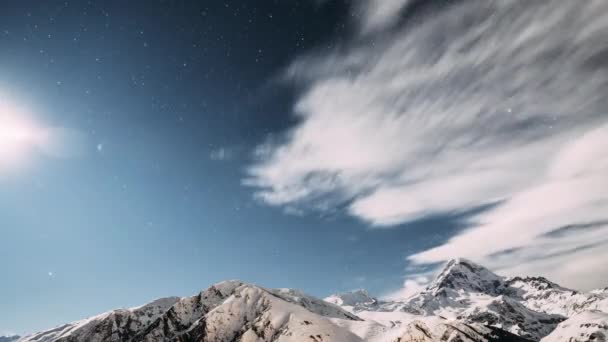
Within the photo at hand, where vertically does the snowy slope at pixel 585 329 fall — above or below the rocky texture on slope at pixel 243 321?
below

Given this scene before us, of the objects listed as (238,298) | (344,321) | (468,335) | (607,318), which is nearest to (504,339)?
(468,335)

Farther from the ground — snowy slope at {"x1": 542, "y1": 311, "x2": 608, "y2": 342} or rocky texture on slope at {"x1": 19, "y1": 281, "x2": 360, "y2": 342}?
rocky texture on slope at {"x1": 19, "y1": 281, "x2": 360, "y2": 342}

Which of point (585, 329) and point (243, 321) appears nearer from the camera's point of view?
point (585, 329)

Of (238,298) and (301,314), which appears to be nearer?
(301,314)

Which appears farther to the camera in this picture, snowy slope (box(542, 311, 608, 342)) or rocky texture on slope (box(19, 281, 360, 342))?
rocky texture on slope (box(19, 281, 360, 342))

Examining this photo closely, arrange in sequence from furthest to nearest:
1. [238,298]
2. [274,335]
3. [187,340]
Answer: [238,298] < [187,340] < [274,335]

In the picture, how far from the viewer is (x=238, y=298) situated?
170 metres

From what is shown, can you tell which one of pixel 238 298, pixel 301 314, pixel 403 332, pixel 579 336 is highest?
pixel 238 298

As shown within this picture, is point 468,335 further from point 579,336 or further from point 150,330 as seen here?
point 150,330

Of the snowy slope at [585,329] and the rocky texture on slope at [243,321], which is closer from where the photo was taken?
the snowy slope at [585,329]

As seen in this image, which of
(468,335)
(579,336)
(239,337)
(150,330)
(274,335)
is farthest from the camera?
(150,330)

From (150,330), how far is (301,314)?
98645mm

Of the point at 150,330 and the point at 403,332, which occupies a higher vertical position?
the point at 150,330

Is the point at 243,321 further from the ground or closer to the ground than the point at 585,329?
further from the ground
